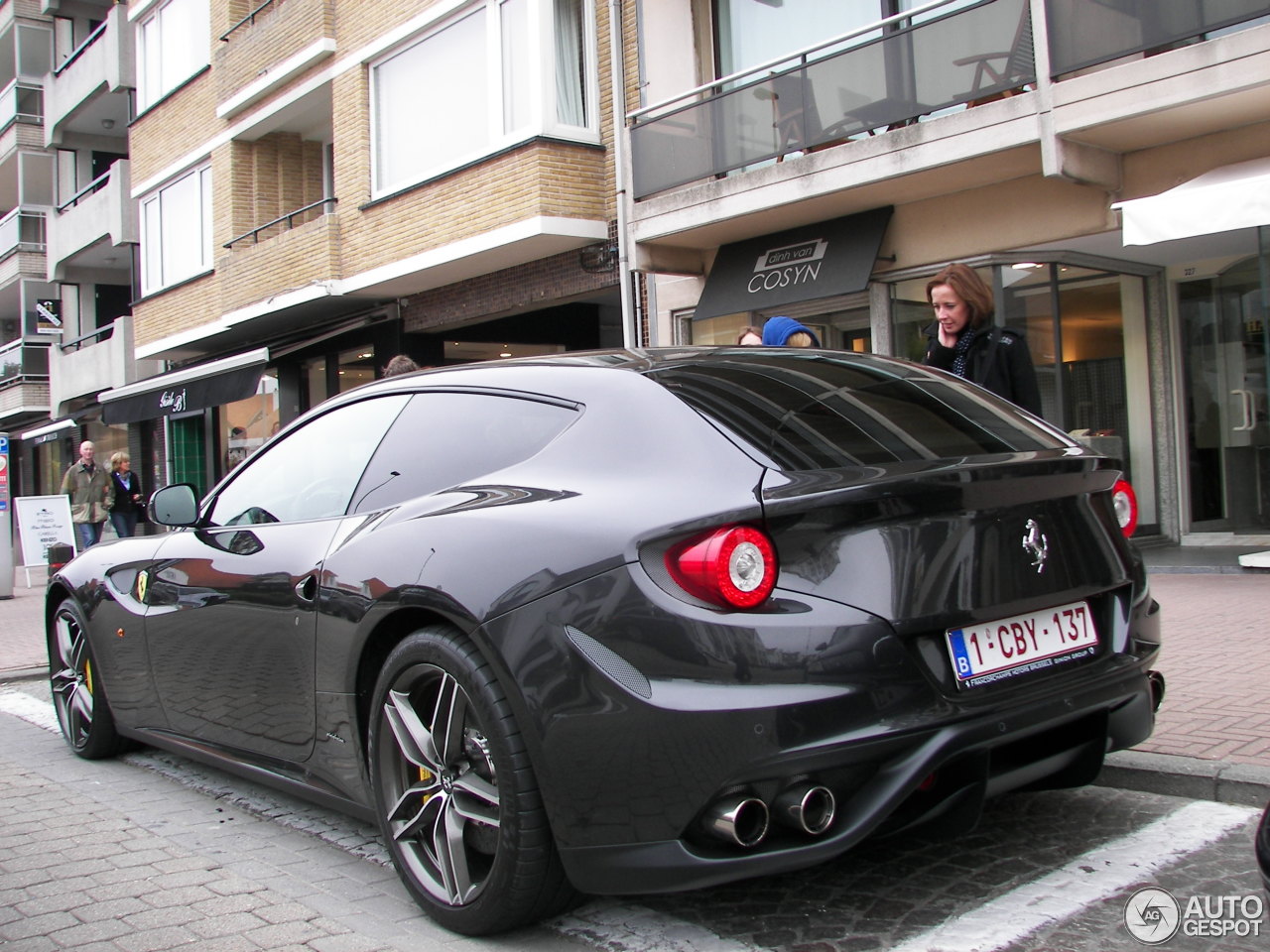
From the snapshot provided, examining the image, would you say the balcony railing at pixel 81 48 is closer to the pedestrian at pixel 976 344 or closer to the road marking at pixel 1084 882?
the pedestrian at pixel 976 344

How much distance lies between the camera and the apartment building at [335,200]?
14.1m

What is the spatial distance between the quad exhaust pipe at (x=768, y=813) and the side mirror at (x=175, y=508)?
2.72m

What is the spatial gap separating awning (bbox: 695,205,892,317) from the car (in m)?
8.25

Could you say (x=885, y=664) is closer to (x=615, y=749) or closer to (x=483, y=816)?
(x=615, y=749)

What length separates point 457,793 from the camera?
9.73 ft

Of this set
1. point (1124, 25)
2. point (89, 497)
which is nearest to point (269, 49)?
point (89, 497)

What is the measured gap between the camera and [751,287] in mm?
12852

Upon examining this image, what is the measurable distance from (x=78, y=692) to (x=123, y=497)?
12.7m

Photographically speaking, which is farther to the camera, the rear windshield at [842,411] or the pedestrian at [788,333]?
the pedestrian at [788,333]

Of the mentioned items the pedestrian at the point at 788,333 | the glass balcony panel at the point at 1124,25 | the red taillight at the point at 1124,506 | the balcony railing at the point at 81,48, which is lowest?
the red taillight at the point at 1124,506

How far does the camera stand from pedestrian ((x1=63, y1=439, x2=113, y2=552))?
1662cm

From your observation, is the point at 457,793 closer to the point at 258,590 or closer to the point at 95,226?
the point at 258,590

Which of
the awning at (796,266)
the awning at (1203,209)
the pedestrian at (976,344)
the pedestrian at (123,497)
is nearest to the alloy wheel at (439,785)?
the pedestrian at (976,344)

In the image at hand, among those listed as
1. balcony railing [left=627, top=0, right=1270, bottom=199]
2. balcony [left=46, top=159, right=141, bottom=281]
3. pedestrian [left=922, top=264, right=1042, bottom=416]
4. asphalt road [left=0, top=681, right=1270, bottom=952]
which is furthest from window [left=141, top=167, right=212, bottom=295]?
asphalt road [left=0, top=681, right=1270, bottom=952]
